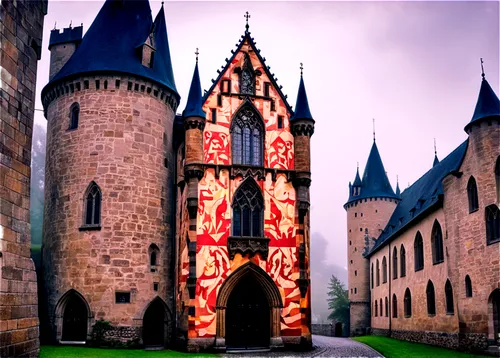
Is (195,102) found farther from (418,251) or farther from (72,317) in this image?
(418,251)

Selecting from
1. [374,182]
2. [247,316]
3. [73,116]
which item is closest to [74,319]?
[247,316]

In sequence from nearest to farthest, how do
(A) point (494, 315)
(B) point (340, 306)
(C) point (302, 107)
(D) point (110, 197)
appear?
(A) point (494, 315) → (D) point (110, 197) → (C) point (302, 107) → (B) point (340, 306)

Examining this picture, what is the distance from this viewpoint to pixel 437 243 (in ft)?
110

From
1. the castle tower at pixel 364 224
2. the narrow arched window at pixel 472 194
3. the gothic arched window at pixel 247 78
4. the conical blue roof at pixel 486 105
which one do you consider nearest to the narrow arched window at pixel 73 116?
the gothic arched window at pixel 247 78

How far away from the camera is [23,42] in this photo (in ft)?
55.5

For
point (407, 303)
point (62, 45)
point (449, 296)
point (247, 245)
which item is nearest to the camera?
point (247, 245)

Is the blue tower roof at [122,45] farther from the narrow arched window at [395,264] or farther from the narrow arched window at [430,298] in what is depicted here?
the narrow arched window at [395,264]

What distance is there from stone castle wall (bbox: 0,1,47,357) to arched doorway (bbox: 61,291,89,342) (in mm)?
11972

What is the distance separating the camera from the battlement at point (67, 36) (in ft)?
117

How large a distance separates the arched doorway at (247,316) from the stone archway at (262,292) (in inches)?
6.3

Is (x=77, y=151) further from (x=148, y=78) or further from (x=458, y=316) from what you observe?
(x=458, y=316)

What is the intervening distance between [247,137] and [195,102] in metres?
3.36

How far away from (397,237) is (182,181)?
20178 mm

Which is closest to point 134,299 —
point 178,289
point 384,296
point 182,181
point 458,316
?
point 178,289
